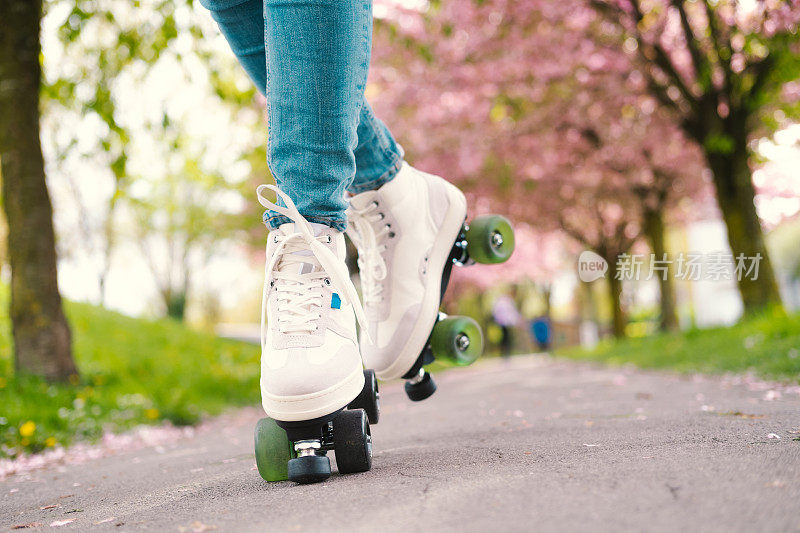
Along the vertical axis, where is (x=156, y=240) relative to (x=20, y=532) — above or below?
above

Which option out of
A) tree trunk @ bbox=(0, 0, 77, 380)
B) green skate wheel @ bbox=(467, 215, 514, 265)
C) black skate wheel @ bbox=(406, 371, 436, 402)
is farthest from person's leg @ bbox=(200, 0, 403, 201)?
tree trunk @ bbox=(0, 0, 77, 380)

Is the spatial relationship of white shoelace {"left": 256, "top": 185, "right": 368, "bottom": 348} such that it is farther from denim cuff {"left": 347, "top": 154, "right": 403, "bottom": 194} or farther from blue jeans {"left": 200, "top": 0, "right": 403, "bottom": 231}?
denim cuff {"left": 347, "top": 154, "right": 403, "bottom": 194}

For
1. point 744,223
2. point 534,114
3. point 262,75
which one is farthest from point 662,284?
point 262,75

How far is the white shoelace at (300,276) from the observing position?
1.54 metres

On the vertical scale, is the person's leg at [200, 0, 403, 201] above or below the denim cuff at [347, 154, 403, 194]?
above

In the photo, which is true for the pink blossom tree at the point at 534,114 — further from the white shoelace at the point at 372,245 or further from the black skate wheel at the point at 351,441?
the black skate wheel at the point at 351,441

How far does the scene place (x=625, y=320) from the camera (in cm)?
1622

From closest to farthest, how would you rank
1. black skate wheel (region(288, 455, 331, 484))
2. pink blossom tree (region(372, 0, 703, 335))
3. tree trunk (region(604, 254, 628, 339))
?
black skate wheel (region(288, 455, 331, 484))
pink blossom tree (region(372, 0, 703, 335))
tree trunk (region(604, 254, 628, 339))

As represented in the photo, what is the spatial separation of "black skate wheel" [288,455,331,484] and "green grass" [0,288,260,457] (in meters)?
2.39

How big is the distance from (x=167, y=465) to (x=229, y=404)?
3.35 m

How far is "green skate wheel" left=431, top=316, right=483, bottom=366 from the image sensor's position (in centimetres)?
203

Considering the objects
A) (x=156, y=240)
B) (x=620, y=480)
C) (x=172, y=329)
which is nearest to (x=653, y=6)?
(x=172, y=329)

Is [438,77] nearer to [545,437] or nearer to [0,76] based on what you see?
[0,76]

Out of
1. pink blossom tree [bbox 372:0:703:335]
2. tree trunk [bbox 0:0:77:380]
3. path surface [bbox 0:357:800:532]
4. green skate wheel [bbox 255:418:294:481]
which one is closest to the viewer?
path surface [bbox 0:357:800:532]
